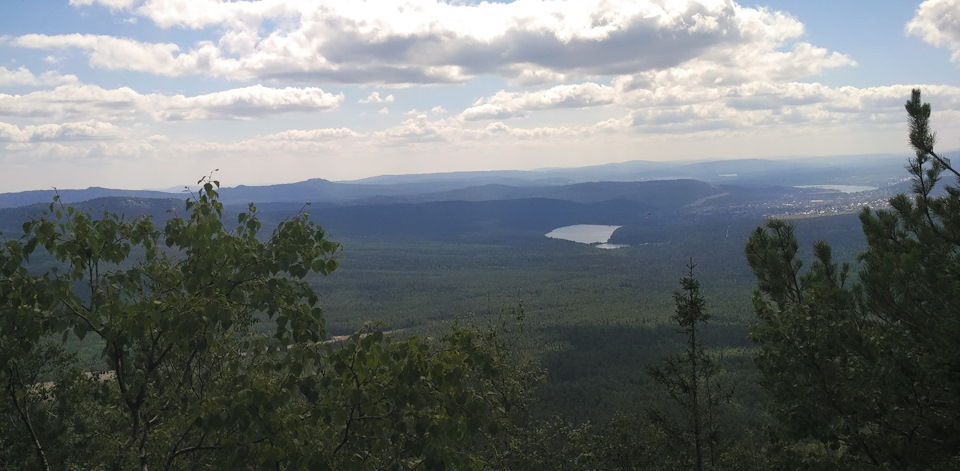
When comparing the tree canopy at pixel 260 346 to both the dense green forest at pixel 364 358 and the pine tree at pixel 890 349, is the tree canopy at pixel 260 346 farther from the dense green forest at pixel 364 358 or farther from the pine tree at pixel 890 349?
the pine tree at pixel 890 349

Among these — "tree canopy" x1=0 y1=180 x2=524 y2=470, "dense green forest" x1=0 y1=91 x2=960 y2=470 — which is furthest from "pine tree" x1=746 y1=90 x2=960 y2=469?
"tree canopy" x1=0 y1=180 x2=524 y2=470

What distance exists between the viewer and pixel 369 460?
207 inches

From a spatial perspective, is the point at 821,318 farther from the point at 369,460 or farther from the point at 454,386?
the point at 369,460

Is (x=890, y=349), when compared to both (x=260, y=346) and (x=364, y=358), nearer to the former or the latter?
(x=364, y=358)

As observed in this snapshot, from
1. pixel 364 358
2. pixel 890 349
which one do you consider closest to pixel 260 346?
pixel 364 358

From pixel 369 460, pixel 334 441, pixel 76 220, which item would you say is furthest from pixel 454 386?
pixel 76 220

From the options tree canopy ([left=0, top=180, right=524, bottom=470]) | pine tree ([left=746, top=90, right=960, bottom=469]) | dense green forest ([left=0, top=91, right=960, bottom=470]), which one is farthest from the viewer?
pine tree ([left=746, top=90, right=960, bottom=469])

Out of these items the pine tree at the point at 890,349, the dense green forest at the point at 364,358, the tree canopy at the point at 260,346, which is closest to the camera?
the tree canopy at the point at 260,346

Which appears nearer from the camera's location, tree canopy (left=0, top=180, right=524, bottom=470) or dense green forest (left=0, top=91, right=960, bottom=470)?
tree canopy (left=0, top=180, right=524, bottom=470)

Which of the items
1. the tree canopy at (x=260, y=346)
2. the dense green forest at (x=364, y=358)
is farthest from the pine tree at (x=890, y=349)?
the tree canopy at (x=260, y=346)

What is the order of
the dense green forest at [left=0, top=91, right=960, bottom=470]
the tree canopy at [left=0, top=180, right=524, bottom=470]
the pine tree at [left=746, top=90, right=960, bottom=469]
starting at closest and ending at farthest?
the tree canopy at [left=0, top=180, right=524, bottom=470], the dense green forest at [left=0, top=91, right=960, bottom=470], the pine tree at [left=746, top=90, right=960, bottom=469]

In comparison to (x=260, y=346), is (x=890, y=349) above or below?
below

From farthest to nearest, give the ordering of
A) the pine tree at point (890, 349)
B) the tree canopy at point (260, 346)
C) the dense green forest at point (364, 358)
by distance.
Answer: the pine tree at point (890, 349) < the dense green forest at point (364, 358) < the tree canopy at point (260, 346)

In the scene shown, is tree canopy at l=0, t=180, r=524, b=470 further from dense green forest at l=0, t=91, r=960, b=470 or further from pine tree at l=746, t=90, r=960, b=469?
pine tree at l=746, t=90, r=960, b=469
